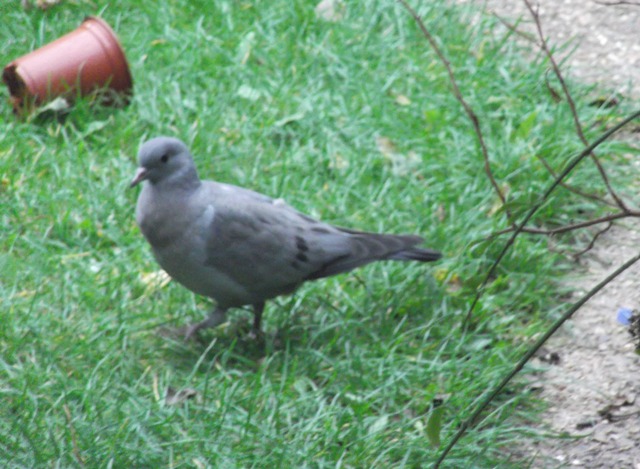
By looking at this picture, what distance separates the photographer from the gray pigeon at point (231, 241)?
3.74 metres

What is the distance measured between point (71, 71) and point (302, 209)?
1.38 metres

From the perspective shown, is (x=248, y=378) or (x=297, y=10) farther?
(x=297, y=10)

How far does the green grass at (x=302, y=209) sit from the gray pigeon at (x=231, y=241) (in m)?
0.22

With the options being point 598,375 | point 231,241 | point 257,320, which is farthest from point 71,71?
point 598,375

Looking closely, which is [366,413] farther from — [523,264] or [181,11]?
[181,11]

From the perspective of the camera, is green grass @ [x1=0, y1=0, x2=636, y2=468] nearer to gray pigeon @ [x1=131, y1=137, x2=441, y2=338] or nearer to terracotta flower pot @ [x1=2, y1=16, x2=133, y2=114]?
terracotta flower pot @ [x1=2, y1=16, x2=133, y2=114]

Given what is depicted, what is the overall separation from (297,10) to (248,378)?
8.79ft

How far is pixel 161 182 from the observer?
383 cm

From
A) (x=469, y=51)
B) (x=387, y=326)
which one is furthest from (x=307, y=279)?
(x=469, y=51)

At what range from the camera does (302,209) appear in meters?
4.57

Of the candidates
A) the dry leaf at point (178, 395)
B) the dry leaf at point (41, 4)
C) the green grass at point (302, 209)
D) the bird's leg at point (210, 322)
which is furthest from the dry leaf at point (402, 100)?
the dry leaf at point (178, 395)

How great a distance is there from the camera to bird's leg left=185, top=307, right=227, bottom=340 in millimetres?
3869

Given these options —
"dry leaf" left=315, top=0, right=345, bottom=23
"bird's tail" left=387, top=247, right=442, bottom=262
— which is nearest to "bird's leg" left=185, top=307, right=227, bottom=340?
"bird's tail" left=387, top=247, right=442, bottom=262

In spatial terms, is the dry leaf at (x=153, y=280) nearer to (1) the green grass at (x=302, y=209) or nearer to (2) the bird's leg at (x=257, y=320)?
(1) the green grass at (x=302, y=209)
